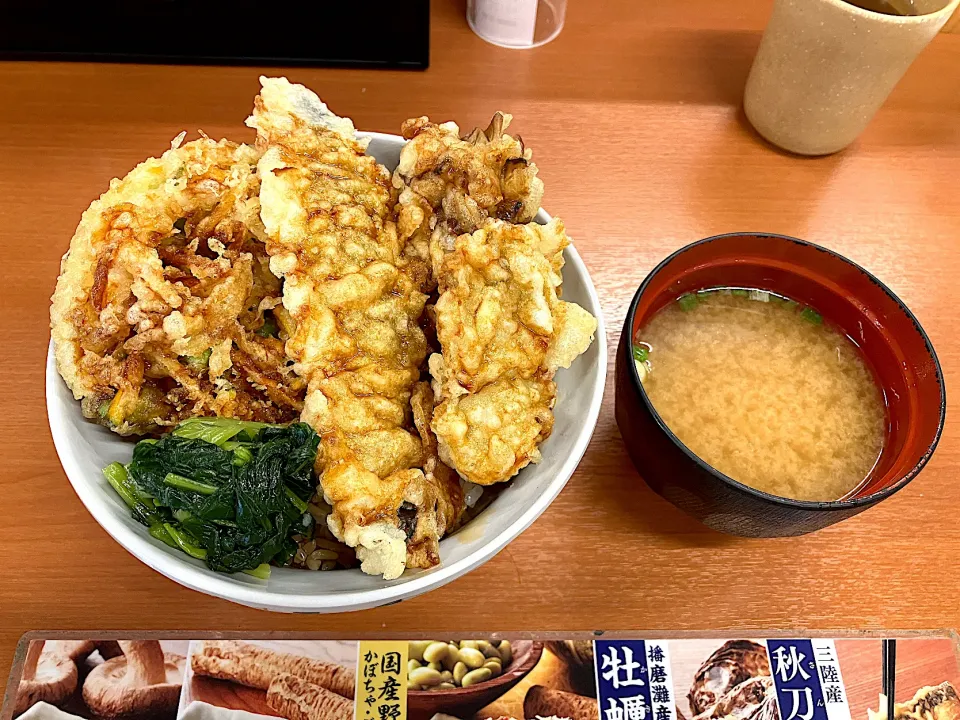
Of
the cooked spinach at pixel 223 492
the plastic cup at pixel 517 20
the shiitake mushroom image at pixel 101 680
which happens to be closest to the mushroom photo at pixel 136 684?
the shiitake mushroom image at pixel 101 680

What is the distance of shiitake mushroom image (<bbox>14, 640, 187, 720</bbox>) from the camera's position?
112cm

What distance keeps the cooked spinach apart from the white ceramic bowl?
24mm

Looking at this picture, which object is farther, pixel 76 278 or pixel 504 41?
pixel 504 41

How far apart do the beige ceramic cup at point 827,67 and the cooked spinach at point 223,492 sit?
4.99ft

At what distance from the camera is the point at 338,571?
1084 mm

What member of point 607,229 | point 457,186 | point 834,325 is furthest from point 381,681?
point 607,229

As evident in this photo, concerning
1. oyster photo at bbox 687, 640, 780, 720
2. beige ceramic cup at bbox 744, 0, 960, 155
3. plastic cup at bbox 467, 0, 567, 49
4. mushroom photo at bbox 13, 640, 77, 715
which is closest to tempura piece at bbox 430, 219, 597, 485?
oyster photo at bbox 687, 640, 780, 720

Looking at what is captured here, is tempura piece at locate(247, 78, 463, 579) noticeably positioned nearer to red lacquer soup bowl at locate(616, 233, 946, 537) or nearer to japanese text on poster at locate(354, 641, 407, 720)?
japanese text on poster at locate(354, 641, 407, 720)

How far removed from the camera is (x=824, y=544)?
4.43 ft

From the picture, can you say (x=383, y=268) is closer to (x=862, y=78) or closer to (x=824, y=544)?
(x=824, y=544)

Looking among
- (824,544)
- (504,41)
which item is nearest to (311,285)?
(824,544)

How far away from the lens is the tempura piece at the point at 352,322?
107 cm

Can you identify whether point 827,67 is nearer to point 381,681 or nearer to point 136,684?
point 381,681

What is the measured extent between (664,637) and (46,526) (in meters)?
1.14
